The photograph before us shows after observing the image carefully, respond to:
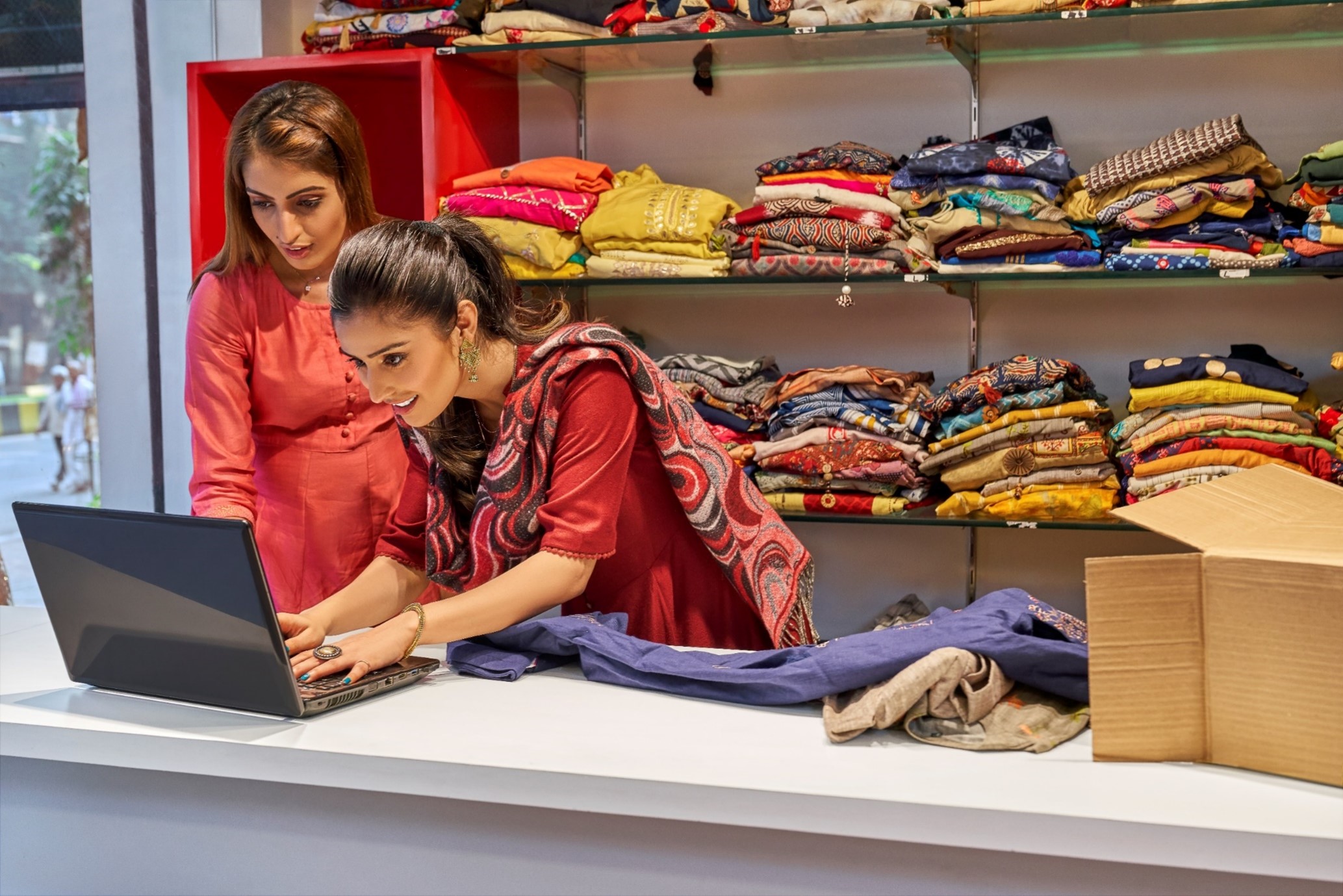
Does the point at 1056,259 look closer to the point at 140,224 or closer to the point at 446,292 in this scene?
the point at 446,292

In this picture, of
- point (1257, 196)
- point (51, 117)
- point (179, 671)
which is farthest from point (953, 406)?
point (51, 117)

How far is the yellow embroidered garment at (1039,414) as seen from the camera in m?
2.64

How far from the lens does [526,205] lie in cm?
289

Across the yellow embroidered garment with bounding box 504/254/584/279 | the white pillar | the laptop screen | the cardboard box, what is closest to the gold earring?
the laptop screen

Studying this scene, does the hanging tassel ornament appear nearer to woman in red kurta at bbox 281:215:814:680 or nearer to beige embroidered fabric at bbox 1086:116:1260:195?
beige embroidered fabric at bbox 1086:116:1260:195

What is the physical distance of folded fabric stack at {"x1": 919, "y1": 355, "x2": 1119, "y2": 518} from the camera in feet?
8.63

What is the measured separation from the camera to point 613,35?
283 centimetres

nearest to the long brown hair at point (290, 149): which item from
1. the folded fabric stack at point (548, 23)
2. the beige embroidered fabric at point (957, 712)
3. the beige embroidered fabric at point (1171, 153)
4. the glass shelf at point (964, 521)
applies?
the folded fabric stack at point (548, 23)

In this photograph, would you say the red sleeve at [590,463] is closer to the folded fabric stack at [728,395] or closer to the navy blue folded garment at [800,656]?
the navy blue folded garment at [800,656]

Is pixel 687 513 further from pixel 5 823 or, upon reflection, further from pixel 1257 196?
pixel 1257 196

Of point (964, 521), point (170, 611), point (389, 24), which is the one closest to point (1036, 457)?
point (964, 521)

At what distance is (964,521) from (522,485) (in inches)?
55.0

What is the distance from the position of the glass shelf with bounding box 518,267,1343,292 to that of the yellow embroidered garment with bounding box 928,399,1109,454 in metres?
0.27

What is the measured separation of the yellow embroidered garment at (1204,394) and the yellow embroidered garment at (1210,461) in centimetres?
11
